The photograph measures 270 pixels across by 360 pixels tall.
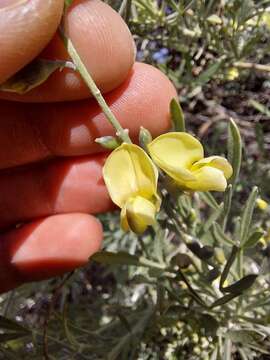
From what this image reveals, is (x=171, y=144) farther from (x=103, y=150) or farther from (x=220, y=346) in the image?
(x=220, y=346)

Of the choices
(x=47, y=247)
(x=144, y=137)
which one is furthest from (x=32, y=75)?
(x=47, y=247)

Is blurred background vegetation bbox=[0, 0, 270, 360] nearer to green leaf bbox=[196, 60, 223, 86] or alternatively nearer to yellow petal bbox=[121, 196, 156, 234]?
green leaf bbox=[196, 60, 223, 86]

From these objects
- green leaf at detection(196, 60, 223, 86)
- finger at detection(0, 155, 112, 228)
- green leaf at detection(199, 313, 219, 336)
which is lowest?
green leaf at detection(199, 313, 219, 336)

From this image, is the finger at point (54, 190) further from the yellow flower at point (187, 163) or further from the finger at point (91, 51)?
the yellow flower at point (187, 163)

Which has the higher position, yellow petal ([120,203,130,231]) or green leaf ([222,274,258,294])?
Result: yellow petal ([120,203,130,231])

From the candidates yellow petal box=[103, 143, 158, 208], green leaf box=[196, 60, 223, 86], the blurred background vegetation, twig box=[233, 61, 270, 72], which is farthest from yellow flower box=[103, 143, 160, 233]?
twig box=[233, 61, 270, 72]

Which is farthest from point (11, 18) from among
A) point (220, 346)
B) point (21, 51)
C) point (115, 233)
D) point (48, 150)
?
point (115, 233)
